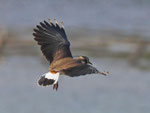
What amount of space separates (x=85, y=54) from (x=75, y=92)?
2.28m

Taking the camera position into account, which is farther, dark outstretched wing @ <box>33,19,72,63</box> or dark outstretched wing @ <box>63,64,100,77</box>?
dark outstretched wing @ <box>33,19,72,63</box>

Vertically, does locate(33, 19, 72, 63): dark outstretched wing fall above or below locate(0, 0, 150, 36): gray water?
above

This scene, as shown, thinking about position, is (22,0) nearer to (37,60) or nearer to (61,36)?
(37,60)

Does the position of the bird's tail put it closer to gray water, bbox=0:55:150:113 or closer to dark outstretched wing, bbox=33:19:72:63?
dark outstretched wing, bbox=33:19:72:63

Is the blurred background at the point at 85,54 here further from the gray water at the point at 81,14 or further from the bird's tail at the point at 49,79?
the bird's tail at the point at 49,79

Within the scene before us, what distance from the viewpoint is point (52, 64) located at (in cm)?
668

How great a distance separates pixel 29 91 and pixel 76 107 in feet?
3.21

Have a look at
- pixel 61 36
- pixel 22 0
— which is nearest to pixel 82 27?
pixel 22 0

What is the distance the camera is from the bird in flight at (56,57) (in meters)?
6.21

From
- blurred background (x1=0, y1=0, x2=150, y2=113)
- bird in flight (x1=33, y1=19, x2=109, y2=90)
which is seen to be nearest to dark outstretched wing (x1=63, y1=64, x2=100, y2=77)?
bird in flight (x1=33, y1=19, x2=109, y2=90)

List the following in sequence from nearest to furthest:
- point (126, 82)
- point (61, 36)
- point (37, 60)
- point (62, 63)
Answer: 1. point (62, 63)
2. point (61, 36)
3. point (126, 82)
4. point (37, 60)

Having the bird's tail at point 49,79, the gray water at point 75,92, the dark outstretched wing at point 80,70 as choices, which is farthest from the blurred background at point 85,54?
the dark outstretched wing at point 80,70

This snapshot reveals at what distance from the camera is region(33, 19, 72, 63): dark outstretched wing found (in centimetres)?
690

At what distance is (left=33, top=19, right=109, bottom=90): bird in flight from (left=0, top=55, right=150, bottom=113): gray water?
2.56 metres
